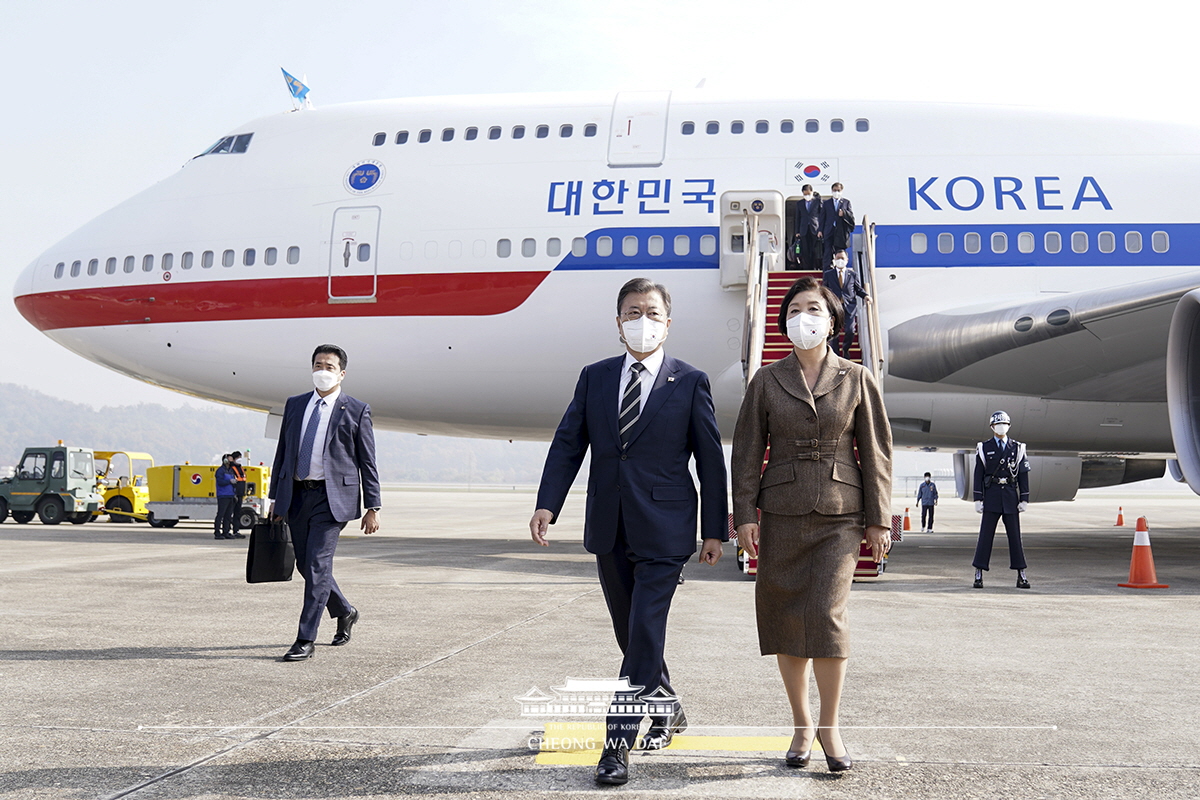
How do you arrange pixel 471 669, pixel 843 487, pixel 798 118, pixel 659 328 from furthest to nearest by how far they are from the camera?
pixel 798 118 → pixel 471 669 → pixel 659 328 → pixel 843 487

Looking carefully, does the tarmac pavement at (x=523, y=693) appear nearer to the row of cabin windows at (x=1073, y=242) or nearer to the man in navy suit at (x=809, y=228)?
the man in navy suit at (x=809, y=228)

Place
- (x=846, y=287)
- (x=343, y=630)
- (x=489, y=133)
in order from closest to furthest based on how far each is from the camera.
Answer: (x=343, y=630) → (x=846, y=287) → (x=489, y=133)

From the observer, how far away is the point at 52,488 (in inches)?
803

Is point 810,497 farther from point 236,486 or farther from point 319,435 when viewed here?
point 236,486

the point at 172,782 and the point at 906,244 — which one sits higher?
the point at 906,244

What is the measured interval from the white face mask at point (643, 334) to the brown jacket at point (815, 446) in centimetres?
36

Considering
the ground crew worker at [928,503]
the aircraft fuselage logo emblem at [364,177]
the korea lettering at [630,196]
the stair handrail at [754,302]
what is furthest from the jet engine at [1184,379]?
the ground crew worker at [928,503]

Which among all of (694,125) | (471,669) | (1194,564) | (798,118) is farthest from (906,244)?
(471,669)

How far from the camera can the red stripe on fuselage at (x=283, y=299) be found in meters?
11.7

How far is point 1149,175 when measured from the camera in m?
11.2

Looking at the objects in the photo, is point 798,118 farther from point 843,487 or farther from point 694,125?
point 843,487

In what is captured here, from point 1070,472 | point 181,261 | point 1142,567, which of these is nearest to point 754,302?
point 1142,567

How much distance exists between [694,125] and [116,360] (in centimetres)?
837

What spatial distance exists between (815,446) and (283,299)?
1022cm
